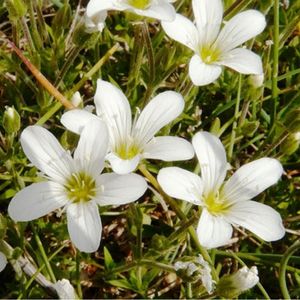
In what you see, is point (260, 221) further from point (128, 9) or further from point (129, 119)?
point (128, 9)

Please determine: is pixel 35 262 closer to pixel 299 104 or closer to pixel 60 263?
pixel 60 263

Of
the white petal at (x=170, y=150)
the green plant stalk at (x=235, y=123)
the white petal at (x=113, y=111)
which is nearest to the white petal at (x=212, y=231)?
the white petal at (x=170, y=150)

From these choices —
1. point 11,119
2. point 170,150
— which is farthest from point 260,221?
point 11,119

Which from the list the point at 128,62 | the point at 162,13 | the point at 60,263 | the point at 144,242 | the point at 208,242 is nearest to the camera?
the point at 208,242

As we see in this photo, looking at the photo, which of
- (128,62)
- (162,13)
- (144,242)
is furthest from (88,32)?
(144,242)

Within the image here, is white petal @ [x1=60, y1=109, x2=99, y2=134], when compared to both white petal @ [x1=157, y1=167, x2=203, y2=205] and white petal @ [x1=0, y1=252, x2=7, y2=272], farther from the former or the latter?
white petal @ [x1=0, y1=252, x2=7, y2=272]

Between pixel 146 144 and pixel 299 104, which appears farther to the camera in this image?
pixel 299 104
